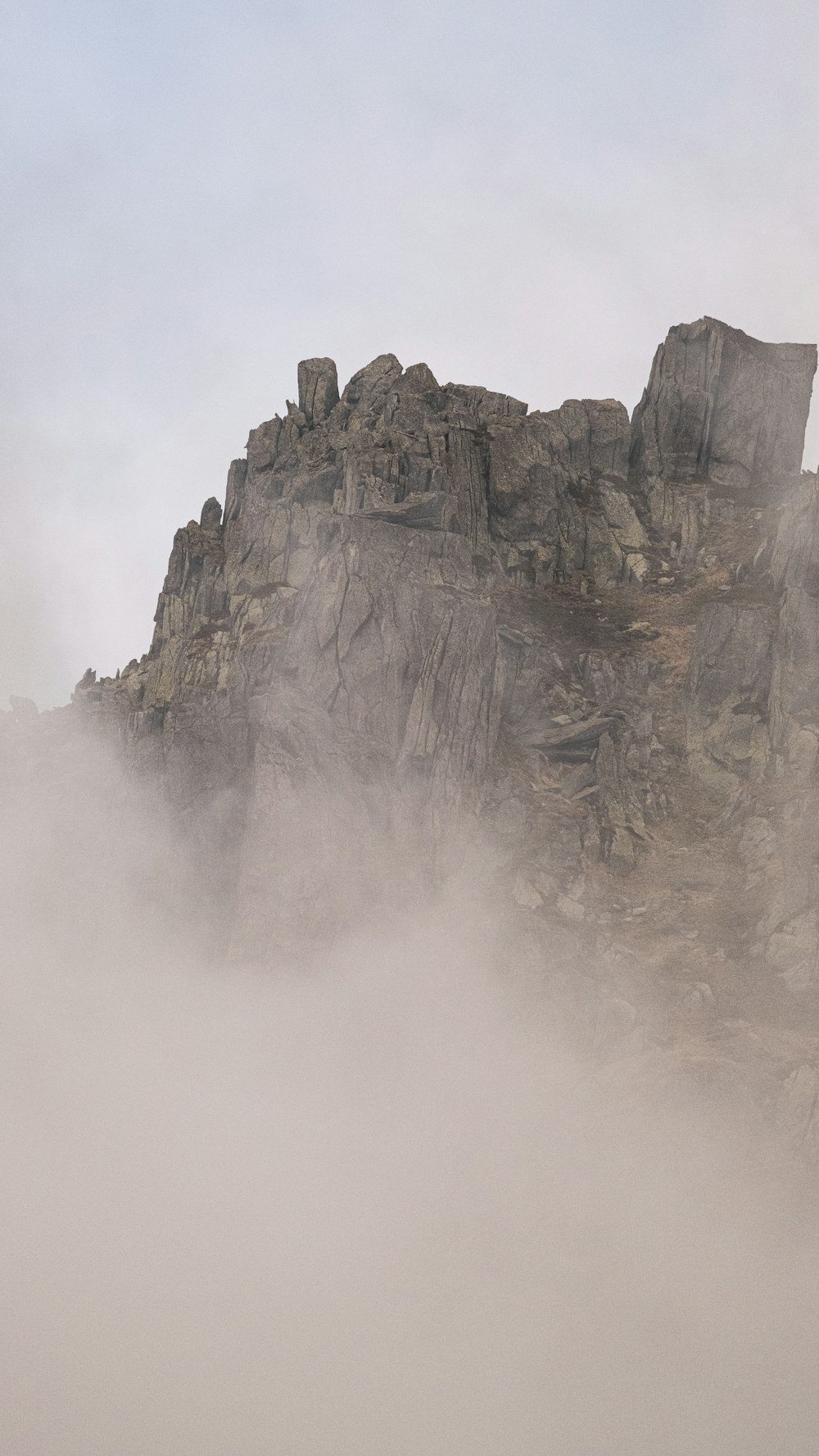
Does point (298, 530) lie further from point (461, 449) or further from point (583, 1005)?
point (583, 1005)

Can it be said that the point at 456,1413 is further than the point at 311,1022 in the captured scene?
No

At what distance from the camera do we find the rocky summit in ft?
219

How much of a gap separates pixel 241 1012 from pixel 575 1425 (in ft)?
80.9

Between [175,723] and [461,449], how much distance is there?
27.7 meters

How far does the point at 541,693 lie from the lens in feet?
266

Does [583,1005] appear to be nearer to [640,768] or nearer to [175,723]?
[640,768]

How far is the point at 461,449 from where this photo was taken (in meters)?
90.1

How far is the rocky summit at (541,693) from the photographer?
66750 mm

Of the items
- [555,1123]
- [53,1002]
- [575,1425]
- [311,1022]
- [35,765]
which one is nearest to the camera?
[575,1425]

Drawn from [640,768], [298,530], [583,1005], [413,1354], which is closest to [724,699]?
[640,768]

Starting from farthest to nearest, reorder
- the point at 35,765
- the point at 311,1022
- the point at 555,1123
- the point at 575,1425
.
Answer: the point at 35,765, the point at 311,1022, the point at 555,1123, the point at 575,1425

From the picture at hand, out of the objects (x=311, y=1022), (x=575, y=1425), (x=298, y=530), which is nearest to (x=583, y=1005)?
(x=311, y=1022)

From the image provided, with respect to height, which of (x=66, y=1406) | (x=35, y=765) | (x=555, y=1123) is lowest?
(x=66, y=1406)

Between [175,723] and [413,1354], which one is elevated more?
[175,723]
